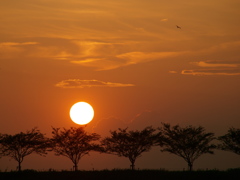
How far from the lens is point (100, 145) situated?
3984 inches

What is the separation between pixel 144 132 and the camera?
325 ft
